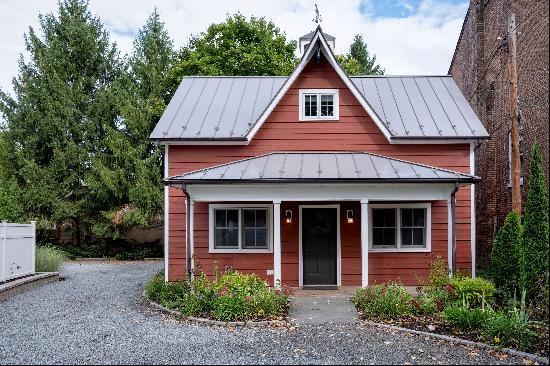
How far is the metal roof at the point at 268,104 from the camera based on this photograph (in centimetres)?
1318

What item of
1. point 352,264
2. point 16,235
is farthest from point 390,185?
point 16,235

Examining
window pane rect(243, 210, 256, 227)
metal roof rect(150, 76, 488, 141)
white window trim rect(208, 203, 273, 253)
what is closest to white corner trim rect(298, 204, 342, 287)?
white window trim rect(208, 203, 273, 253)

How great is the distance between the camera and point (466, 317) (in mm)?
8281

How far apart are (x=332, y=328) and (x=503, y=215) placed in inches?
337

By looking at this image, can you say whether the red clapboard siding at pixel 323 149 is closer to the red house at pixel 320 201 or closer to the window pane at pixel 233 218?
the red house at pixel 320 201

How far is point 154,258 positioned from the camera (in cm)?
2491

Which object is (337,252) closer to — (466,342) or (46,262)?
(466,342)

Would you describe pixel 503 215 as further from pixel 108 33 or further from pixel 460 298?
pixel 108 33

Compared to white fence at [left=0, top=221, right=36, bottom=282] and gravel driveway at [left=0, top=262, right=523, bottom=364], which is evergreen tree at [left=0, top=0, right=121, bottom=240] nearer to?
white fence at [left=0, top=221, right=36, bottom=282]

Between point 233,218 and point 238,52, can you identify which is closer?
point 233,218

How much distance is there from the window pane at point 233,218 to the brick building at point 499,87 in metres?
7.38

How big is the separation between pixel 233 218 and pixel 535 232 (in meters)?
6.98

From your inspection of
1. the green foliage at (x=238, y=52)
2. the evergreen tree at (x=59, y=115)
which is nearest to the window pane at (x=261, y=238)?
the evergreen tree at (x=59, y=115)

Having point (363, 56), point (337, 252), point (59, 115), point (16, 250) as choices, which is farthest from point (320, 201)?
point (363, 56)
